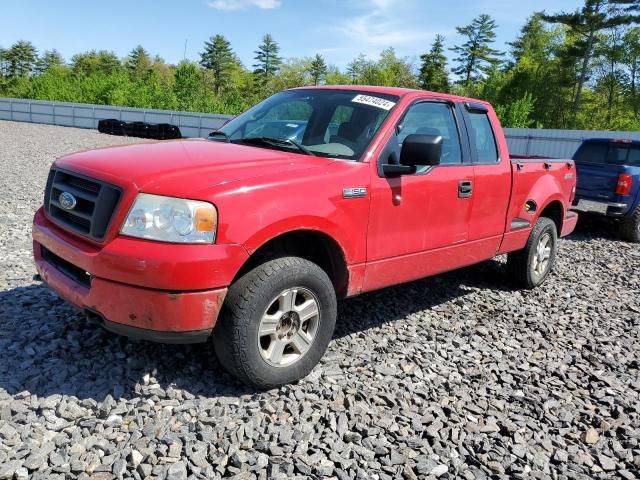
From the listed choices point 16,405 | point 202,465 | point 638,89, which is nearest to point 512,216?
point 202,465

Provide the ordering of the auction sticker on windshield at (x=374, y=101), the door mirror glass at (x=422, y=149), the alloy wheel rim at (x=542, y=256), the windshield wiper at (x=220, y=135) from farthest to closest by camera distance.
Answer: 1. the alloy wheel rim at (x=542, y=256)
2. the windshield wiper at (x=220, y=135)
3. the auction sticker on windshield at (x=374, y=101)
4. the door mirror glass at (x=422, y=149)

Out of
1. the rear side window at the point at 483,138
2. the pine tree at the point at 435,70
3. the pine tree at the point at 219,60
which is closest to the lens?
the rear side window at the point at 483,138

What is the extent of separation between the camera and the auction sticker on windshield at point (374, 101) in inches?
162

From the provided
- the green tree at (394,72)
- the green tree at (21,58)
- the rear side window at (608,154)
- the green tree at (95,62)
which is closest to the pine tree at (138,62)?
the green tree at (95,62)

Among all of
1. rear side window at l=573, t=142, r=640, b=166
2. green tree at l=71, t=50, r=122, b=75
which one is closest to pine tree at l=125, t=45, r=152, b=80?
green tree at l=71, t=50, r=122, b=75

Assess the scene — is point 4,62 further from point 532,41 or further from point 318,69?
point 532,41

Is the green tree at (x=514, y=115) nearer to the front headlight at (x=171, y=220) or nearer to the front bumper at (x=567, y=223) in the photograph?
the front bumper at (x=567, y=223)

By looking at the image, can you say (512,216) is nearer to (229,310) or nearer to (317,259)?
(317,259)

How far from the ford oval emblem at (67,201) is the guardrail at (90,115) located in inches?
1158

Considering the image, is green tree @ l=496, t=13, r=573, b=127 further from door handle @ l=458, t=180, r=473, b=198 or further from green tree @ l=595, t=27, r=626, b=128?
door handle @ l=458, t=180, r=473, b=198

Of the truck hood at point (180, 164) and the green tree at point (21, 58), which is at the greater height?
the green tree at point (21, 58)

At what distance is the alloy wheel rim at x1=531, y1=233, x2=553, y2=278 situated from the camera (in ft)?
19.6

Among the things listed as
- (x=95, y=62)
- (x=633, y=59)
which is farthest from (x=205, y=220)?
(x=95, y=62)

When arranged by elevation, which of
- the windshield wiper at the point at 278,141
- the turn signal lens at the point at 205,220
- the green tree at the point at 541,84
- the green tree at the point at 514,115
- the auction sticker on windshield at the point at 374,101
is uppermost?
the green tree at the point at 541,84
